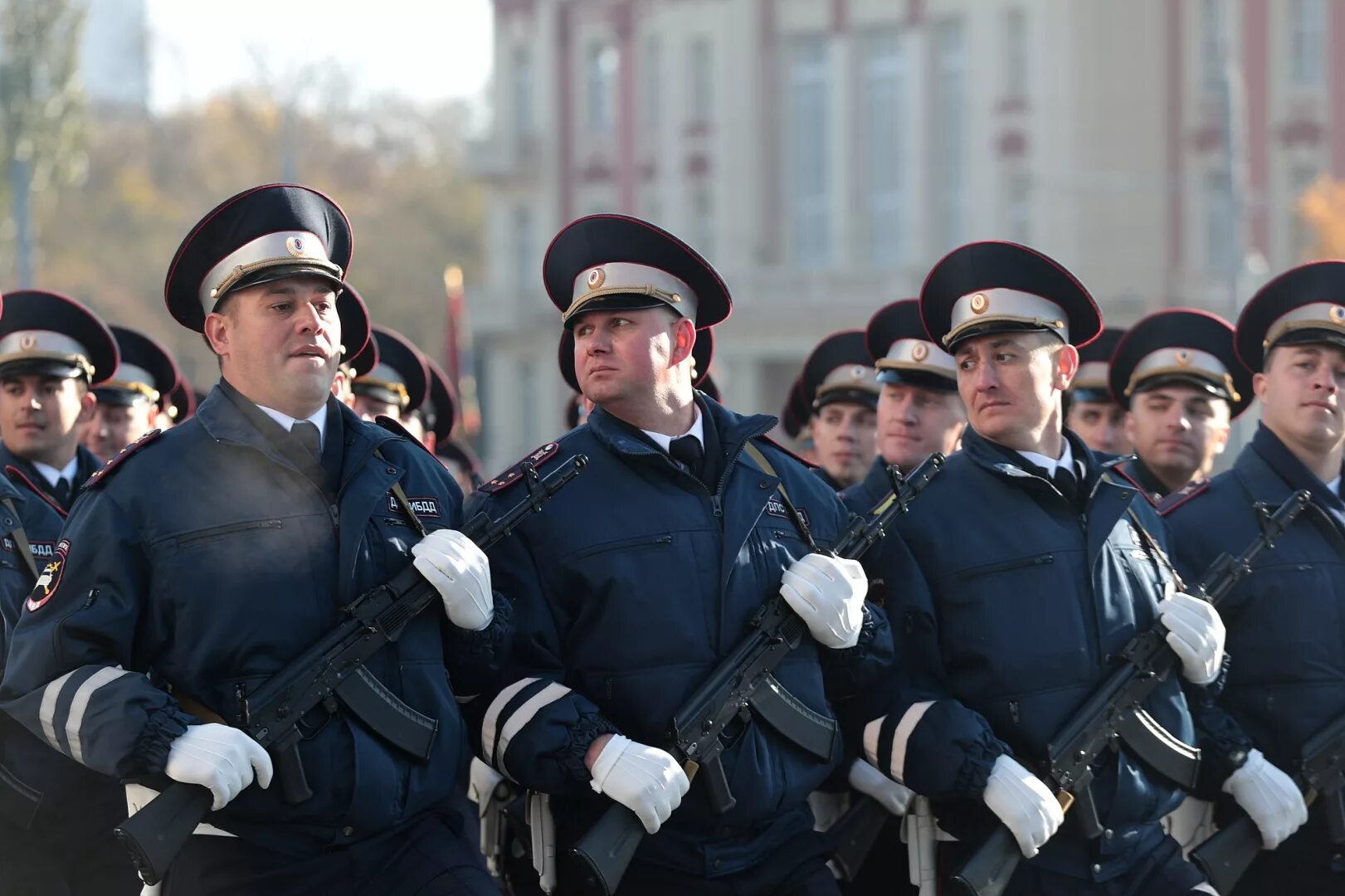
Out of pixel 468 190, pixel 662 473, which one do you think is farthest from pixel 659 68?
pixel 662 473

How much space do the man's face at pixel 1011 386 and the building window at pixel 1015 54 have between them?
41068 mm

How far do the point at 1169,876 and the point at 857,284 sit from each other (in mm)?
42645

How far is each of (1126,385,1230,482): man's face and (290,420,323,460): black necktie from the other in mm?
4646

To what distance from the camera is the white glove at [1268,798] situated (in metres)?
6.94

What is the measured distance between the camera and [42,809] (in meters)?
7.13

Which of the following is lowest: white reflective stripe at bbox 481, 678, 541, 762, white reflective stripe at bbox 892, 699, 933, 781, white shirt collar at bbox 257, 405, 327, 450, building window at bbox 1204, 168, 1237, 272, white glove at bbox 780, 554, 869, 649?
white reflective stripe at bbox 892, 699, 933, 781

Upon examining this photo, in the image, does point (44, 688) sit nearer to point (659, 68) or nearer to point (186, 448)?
point (186, 448)

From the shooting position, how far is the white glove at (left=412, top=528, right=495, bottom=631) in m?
5.79

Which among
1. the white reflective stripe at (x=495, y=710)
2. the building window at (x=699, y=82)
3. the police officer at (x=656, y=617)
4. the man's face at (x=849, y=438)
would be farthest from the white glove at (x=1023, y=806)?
the building window at (x=699, y=82)

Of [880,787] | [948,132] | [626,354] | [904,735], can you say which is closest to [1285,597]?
[880,787]

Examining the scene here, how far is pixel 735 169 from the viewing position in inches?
2064

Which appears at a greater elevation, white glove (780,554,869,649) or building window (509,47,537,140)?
building window (509,47,537,140)

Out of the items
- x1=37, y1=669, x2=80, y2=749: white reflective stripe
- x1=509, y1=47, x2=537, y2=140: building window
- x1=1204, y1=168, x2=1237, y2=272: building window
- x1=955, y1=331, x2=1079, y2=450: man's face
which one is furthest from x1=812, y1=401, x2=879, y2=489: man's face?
x1=509, y1=47, x2=537, y2=140: building window

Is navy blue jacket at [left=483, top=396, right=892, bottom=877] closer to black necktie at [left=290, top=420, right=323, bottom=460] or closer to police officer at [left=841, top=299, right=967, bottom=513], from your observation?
black necktie at [left=290, top=420, right=323, bottom=460]
